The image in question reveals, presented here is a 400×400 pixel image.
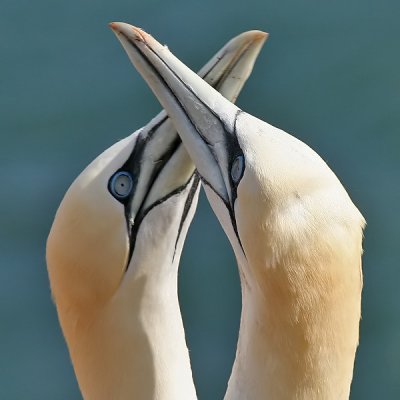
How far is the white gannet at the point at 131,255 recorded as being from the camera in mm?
7605

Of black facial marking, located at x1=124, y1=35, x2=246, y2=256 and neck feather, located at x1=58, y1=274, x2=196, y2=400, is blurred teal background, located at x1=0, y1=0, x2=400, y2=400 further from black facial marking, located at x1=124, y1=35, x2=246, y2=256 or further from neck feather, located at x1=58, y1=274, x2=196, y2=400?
black facial marking, located at x1=124, y1=35, x2=246, y2=256

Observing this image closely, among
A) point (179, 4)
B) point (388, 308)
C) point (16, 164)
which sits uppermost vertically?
point (179, 4)

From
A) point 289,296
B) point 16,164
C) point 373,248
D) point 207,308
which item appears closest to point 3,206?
point 16,164

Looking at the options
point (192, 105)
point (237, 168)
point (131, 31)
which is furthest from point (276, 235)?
point (131, 31)

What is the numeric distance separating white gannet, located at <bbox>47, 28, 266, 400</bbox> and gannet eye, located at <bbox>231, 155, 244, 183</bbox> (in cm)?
45

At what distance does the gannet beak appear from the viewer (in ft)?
24.5

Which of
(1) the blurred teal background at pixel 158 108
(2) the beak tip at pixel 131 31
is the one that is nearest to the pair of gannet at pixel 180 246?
(2) the beak tip at pixel 131 31

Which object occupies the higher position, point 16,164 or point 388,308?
point 16,164

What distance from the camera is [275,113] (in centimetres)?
1057

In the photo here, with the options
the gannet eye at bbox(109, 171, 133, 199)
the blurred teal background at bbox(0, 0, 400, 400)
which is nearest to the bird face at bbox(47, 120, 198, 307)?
the gannet eye at bbox(109, 171, 133, 199)

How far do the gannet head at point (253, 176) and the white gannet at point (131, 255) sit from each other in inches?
9.0

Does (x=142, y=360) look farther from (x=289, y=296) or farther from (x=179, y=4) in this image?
(x=179, y=4)

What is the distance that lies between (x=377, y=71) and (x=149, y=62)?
3492mm

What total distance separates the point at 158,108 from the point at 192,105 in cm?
318
